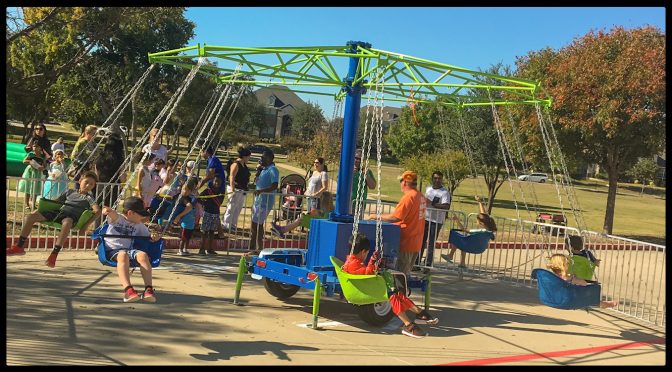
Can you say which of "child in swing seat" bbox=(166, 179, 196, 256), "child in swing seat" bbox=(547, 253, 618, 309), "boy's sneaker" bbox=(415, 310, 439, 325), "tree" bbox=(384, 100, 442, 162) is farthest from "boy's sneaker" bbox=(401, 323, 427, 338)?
"tree" bbox=(384, 100, 442, 162)

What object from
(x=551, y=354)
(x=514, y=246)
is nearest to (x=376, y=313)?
(x=551, y=354)

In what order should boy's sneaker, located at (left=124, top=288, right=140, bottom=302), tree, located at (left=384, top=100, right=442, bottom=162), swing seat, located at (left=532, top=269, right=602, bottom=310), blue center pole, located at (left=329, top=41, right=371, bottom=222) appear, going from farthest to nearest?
tree, located at (left=384, top=100, right=442, bottom=162)
blue center pole, located at (left=329, top=41, right=371, bottom=222)
swing seat, located at (left=532, top=269, right=602, bottom=310)
boy's sneaker, located at (left=124, top=288, right=140, bottom=302)

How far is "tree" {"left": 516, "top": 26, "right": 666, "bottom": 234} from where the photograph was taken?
19.2 m

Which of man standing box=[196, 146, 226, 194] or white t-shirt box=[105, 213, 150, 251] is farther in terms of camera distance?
man standing box=[196, 146, 226, 194]

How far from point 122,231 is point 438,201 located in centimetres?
585

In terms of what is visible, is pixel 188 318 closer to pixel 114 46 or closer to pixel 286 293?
pixel 286 293

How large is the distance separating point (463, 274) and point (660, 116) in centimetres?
1093

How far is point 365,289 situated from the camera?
23.0 ft

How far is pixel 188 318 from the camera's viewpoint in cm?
738

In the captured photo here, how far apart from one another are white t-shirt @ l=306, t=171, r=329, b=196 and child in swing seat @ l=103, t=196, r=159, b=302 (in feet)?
21.1

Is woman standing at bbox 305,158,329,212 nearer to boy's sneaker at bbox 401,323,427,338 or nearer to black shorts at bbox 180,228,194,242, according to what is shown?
black shorts at bbox 180,228,194,242

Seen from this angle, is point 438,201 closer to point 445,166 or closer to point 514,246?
point 514,246

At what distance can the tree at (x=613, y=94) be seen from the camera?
19234 millimetres

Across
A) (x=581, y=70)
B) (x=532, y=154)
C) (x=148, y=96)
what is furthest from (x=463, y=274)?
(x=148, y=96)
